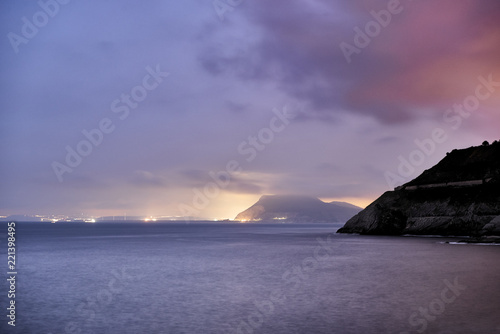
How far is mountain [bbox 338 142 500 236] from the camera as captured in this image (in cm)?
11775

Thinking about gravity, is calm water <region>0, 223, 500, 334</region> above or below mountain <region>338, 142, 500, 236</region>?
below

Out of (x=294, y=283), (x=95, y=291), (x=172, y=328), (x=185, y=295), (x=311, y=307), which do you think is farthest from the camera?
(x=294, y=283)

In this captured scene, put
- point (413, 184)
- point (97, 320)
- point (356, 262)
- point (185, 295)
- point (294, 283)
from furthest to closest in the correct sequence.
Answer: point (413, 184) → point (356, 262) → point (294, 283) → point (185, 295) → point (97, 320)

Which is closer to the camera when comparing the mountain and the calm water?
the calm water

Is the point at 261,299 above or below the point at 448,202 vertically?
below

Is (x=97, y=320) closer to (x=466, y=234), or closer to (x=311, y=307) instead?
(x=311, y=307)

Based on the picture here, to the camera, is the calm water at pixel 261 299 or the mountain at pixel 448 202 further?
the mountain at pixel 448 202

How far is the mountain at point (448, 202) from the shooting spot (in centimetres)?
11775

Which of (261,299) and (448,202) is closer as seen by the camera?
(261,299)

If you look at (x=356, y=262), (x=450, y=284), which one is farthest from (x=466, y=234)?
(x=450, y=284)

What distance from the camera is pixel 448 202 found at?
12975 cm

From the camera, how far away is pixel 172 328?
22812 millimetres

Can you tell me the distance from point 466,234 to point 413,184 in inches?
1618

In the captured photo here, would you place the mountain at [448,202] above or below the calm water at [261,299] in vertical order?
above
